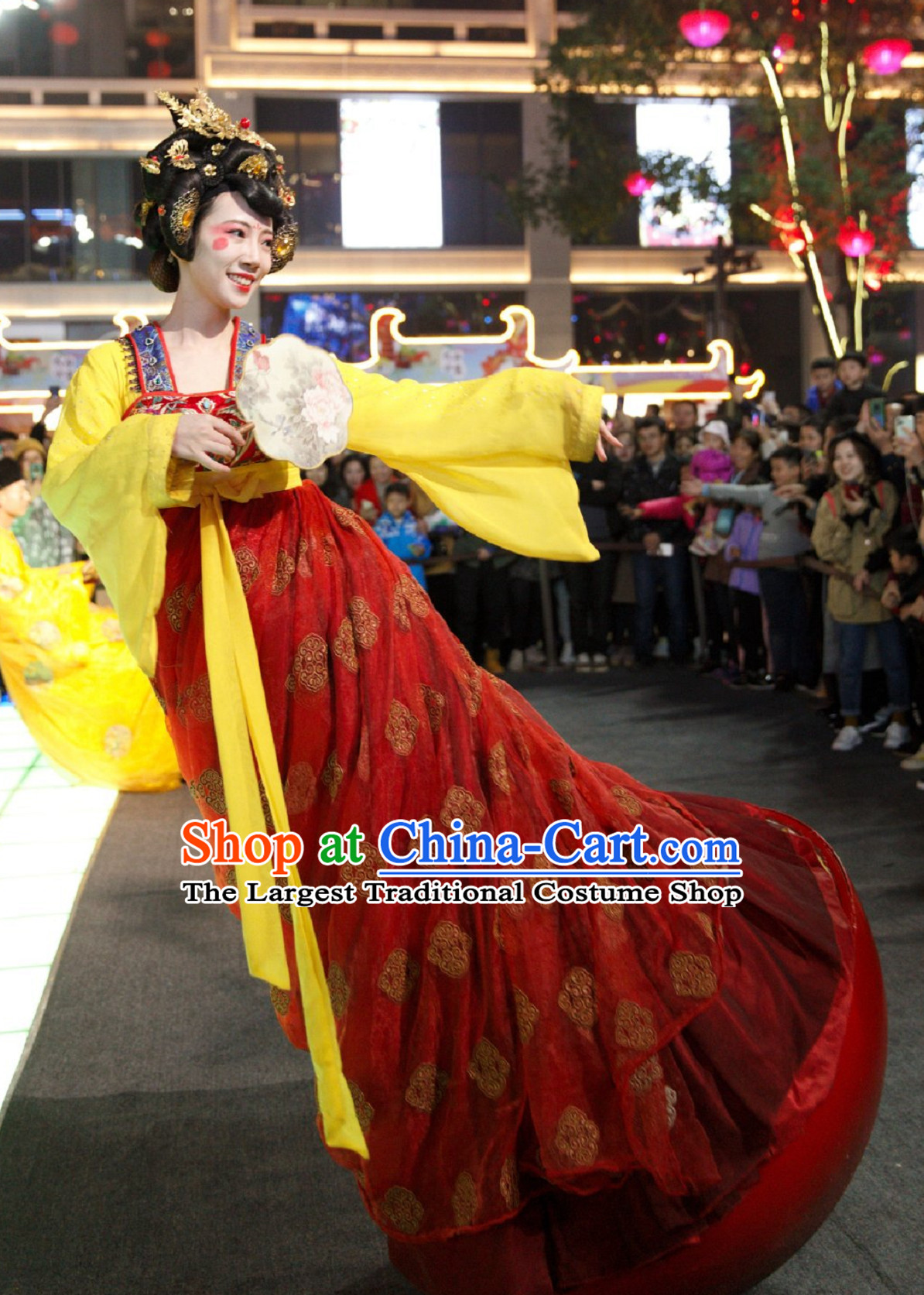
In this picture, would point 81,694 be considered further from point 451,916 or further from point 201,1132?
point 451,916

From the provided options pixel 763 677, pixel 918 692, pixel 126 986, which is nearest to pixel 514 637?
pixel 763 677

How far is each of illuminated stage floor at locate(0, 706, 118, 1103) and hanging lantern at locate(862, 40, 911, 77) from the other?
24.4 ft

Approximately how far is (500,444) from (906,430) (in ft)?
11.6

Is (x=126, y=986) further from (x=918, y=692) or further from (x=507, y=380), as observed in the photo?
(x=918, y=692)

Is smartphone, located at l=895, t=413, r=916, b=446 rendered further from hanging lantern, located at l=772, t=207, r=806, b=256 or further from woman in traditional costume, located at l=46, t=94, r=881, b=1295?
hanging lantern, located at l=772, t=207, r=806, b=256

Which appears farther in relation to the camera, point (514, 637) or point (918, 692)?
point (514, 637)

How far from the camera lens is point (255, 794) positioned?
5.95ft

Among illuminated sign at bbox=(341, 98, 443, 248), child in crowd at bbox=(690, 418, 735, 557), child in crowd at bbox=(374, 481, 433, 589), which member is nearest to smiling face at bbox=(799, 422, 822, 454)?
child in crowd at bbox=(690, 418, 735, 557)

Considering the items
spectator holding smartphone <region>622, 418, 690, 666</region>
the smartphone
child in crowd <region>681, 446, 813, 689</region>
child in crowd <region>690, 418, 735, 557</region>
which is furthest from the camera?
spectator holding smartphone <region>622, 418, 690, 666</region>

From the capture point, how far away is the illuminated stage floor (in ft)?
10.4

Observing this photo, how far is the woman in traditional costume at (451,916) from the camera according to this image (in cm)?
176

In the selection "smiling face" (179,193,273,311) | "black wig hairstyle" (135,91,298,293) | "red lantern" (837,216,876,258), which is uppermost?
"red lantern" (837,216,876,258)

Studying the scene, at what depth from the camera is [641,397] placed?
1573cm

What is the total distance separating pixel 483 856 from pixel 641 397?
47.4 ft
